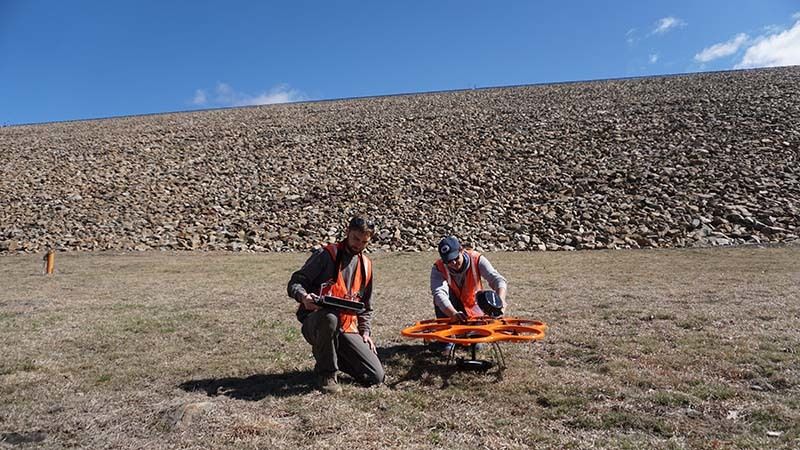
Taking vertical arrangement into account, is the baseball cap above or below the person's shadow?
above

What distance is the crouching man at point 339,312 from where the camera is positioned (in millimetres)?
4762

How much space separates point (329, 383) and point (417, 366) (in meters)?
1.06

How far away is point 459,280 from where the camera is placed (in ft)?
19.2

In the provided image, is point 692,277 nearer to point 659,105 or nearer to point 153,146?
point 659,105

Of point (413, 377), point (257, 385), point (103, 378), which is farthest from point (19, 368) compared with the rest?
point (413, 377)

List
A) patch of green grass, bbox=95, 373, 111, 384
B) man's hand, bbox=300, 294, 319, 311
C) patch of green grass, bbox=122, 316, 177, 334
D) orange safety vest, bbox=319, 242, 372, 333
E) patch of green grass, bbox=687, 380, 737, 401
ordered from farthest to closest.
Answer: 1. patch of green grass, bbox=122, 316, 177, 334
2. patch of green grass, bbox=95, 373, 111, 384
3. orange safety vest, bbox=319, 242, 372, 333
4. man's hand, bbox=300, 294, 319, 311
5. patch of green grass, bbox=687, 380, 737, 401

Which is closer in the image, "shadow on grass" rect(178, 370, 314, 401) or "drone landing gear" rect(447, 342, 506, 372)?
"shadow on grass" rect(178, 370, 314, 401)

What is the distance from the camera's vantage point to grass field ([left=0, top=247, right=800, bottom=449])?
399cm

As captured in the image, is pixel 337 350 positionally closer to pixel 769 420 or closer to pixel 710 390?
pixel 710 390

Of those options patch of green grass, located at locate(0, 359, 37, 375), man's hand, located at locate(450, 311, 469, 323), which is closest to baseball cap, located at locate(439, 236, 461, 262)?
man's hand, located at locate(450, 311, 469, 323)

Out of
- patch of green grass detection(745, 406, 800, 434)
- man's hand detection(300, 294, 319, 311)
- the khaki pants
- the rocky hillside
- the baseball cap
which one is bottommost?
patch of green grass detection(745, 406, 800, 434)

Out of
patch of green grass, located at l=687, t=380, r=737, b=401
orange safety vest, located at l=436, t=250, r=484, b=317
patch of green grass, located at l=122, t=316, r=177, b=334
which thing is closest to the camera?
patch of green grass, located at l=687, t=380, r=737, b=401

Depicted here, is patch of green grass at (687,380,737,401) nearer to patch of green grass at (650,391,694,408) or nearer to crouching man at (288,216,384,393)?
patch of green grass at (650,391,694,408)

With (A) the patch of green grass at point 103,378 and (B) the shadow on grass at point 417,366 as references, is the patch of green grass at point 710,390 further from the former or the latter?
(A) the patch of green grass at point 103,378
